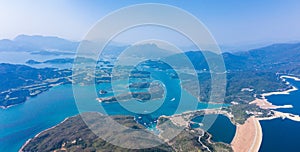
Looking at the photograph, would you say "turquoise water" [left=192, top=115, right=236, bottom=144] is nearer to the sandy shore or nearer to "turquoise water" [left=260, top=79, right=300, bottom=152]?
the sandy shore

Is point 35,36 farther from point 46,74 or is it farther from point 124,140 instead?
point 124,140

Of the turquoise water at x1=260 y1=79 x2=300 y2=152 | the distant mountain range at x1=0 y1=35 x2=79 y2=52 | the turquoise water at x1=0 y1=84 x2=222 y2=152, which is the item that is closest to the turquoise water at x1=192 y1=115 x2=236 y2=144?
the turquoise water at x1=0 y1=84 x2=222 y2=152

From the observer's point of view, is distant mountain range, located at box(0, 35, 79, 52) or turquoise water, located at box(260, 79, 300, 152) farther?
distant mountain range, located at box(0, 35, 79, 52)

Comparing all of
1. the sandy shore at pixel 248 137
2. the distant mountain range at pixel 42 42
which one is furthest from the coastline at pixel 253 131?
the distant mountain range at pixel 42 42

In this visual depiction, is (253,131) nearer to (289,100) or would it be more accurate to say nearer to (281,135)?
(281,135)

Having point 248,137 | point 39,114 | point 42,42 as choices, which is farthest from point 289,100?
point 42,42

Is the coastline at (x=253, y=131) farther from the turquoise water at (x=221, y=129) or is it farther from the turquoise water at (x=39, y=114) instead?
the turquoise water at (x=39, y=114)
